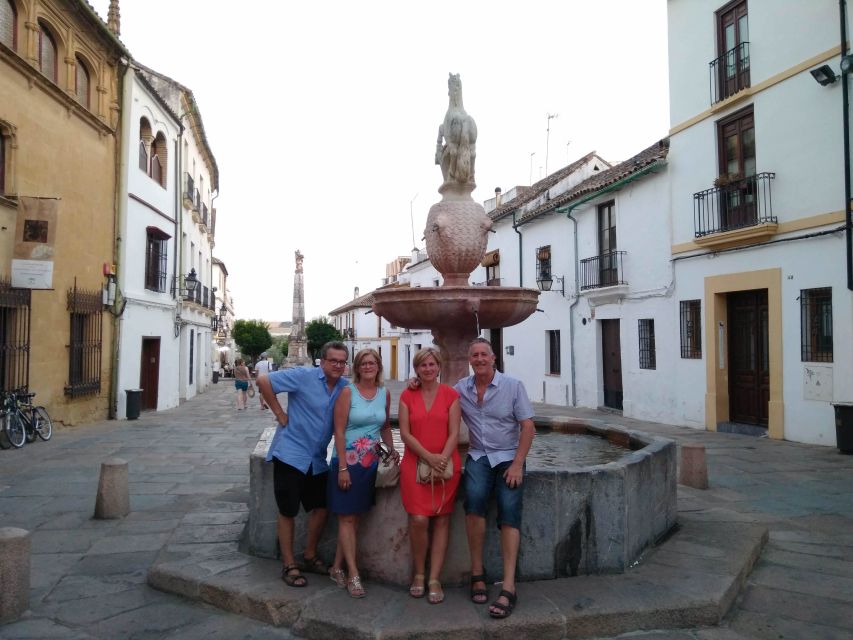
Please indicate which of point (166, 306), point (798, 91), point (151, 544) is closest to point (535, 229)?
point (798, 91)

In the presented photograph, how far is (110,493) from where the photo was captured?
5.80 meters

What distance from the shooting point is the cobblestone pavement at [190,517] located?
3.61 metres

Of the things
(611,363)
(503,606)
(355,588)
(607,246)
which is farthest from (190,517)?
(607,246)

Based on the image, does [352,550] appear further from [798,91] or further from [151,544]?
[798,91]

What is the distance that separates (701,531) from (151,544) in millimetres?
4384

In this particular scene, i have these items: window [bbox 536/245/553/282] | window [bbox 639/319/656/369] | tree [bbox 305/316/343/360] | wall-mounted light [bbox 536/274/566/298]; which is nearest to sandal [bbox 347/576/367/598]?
window [bbox 639/319/656/369]

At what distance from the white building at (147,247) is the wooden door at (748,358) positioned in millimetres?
13174

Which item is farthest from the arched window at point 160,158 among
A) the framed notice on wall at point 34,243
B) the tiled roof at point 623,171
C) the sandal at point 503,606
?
the sandal at point 503,606

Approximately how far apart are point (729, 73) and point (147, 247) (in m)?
14.0

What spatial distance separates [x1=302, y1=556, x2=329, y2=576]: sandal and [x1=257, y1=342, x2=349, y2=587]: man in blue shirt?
0.09 m

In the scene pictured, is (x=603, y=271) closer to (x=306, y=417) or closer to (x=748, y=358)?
(x=748, y=358)

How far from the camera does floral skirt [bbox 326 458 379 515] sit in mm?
3748

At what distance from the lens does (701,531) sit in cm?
501

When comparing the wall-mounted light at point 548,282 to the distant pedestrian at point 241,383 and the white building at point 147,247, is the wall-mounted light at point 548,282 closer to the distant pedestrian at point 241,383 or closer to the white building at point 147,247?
the distant pedestrian at point 241,383
